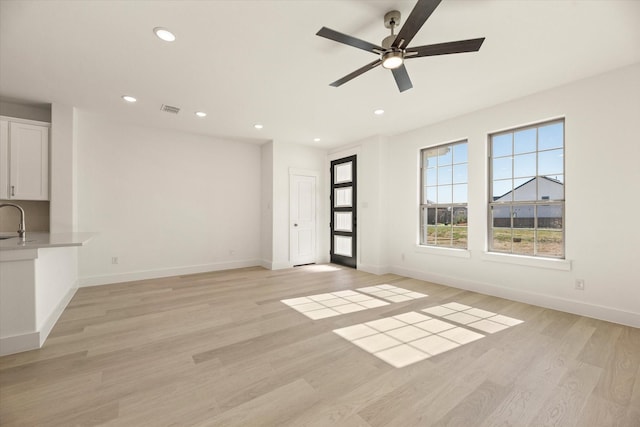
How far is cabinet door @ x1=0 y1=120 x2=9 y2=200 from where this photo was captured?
373 cm

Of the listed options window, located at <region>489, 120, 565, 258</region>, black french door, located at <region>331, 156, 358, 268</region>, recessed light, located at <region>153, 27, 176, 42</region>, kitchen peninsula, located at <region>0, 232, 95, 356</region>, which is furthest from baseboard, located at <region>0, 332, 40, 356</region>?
window, located at <region>489, 120, 565, 258</region>

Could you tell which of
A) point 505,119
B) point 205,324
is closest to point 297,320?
point 205,324

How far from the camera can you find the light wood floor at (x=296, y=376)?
1.63m

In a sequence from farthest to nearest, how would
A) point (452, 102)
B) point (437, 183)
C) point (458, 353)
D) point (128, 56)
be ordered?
1. point (437, 183)
2. point (452, 102)
3. point (128, 56)
4. point (458, 353)

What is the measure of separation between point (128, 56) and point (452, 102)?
13.2 feet

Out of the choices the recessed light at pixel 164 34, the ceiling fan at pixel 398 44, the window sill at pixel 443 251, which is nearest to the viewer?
the ceiling fan at pixel 398 44

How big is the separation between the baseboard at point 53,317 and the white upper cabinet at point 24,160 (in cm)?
153

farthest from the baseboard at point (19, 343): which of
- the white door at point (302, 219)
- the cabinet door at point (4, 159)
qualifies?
the white door at point (302, 219)

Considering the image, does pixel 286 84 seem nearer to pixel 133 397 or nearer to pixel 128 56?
pixel 128 56

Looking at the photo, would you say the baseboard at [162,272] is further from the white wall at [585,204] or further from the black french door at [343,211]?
the white wall at [585,204]

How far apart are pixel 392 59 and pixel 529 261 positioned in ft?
10.7

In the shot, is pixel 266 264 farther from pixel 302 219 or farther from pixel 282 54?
pixel 282 54

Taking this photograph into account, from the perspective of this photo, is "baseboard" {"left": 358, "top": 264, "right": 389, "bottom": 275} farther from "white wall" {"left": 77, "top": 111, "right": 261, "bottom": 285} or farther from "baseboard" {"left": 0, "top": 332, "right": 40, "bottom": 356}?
"baseboard" {"left": 0, "top": 332, "right": 40, "bottom": 356}

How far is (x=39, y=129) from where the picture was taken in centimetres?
398
